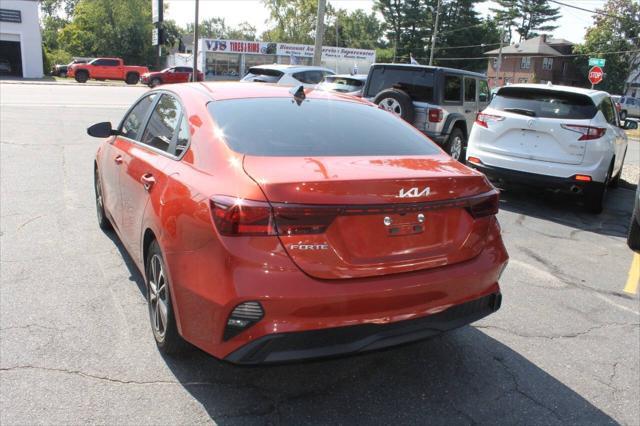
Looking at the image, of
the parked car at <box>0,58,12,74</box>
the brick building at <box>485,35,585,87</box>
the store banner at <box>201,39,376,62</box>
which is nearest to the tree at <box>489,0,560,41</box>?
the brick building at <box>485,35,585,87</box>

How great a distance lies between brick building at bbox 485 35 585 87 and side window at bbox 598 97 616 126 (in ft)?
233

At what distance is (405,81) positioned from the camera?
10.5 metres

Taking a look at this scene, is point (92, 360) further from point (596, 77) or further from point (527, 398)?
point (596, 77)

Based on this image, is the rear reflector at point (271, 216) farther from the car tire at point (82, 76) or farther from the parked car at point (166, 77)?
the car tire at point (82, 76)

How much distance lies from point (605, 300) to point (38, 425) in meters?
4.33

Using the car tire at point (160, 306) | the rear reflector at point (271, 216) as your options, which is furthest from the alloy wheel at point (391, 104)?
the rear reflector at point (271, 216)

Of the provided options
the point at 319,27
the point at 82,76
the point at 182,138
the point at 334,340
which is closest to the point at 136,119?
the point at 182,138

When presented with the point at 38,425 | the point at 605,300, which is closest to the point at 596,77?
the point at 605,300

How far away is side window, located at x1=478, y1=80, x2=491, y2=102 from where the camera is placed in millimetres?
12353

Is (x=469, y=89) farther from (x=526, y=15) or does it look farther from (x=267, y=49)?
(x=526, y=15)

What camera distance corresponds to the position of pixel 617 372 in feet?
11.2

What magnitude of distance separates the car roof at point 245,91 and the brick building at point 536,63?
76568 mm

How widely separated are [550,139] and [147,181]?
5881 millimetres

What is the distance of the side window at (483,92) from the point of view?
1235 centimetres
